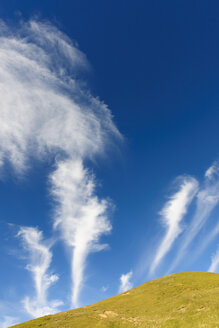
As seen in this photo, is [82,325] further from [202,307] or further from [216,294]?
[216,294]

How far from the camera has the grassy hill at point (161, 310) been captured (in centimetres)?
3714

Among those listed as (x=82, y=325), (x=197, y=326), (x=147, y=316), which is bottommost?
(x=197, y=326)

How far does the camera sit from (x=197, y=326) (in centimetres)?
3231

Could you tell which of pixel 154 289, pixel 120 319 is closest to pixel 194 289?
pixel 154 289

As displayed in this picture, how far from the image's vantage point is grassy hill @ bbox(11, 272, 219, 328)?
37.1 m

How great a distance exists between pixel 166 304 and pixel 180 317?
1314 cm

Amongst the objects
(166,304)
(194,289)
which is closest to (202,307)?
Answer: (166,304)

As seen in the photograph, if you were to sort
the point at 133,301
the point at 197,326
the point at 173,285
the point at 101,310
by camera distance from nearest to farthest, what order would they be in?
the point at 197,326, the point at 101,310, the point at 133,301, the point at 173,285

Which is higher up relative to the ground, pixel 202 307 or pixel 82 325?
pixel 82 325

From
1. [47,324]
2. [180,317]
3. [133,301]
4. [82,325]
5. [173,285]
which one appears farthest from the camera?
[173,285]

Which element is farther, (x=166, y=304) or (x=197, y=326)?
(x=166, y=304)

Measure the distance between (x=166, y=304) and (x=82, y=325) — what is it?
21.8 meters

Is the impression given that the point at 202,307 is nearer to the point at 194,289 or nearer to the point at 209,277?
the point at 194,289

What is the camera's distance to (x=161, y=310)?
1841 inches
